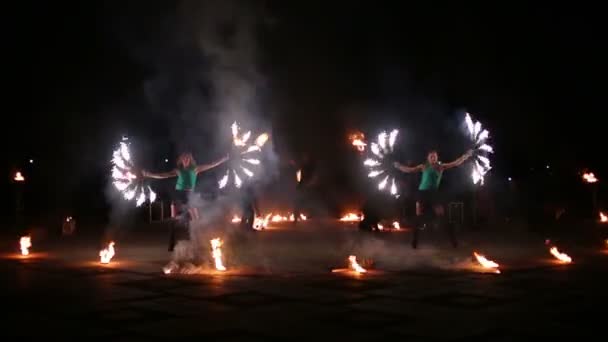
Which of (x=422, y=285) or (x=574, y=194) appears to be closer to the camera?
(x=422, y=285)

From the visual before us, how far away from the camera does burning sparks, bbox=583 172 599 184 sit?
114ft

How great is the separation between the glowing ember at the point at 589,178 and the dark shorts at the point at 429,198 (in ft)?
60.8

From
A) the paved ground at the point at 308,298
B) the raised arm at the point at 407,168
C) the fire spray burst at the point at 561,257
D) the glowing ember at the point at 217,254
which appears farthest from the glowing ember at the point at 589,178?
the glowing ember at the point at 217,254

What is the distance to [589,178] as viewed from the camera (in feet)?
116

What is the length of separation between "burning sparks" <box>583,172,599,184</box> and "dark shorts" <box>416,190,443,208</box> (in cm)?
1854

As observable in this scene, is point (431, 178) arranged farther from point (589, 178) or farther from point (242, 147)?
point (589, 178)

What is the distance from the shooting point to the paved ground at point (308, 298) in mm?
8453

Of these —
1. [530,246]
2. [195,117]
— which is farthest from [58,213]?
[530,246]

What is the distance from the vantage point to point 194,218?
60.0 ft

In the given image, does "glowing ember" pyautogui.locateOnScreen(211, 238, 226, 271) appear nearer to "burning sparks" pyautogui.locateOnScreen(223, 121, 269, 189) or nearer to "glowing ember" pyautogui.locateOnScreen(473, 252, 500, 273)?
"burning sparks" pyautogui.locateOnScreen(223, 121, 269, 189)

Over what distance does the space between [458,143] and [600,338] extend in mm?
18743

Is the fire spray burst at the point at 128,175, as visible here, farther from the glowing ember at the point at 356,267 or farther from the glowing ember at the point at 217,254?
the glowing ember at the point at 356,267

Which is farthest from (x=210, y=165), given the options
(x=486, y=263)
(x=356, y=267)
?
(x=486, y=263)

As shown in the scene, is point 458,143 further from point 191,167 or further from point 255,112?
point 191,167
